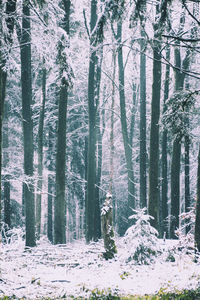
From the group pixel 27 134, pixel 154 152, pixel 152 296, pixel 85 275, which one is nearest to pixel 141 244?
pixel 85 275

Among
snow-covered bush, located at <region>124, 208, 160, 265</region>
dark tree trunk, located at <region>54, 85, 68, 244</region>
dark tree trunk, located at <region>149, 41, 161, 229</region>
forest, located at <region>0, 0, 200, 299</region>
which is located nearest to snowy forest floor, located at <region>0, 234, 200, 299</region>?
forest, located at <region>0, 0, 200, 299</region>

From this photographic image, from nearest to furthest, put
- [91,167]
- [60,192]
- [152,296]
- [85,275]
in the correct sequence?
[152,296] < [85,275] < [60,192] < [91,167]

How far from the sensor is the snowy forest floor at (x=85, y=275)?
604 centimetres

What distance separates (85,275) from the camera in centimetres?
724

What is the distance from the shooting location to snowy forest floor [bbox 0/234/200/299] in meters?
6.04

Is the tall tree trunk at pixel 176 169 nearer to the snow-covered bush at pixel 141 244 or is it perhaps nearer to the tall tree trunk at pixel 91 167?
the tall tree trunk at pixel 91 167

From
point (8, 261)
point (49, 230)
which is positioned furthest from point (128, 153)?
point (8, 261)

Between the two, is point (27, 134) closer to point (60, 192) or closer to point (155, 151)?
point (60, 192)

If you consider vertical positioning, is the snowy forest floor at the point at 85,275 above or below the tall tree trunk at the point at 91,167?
below

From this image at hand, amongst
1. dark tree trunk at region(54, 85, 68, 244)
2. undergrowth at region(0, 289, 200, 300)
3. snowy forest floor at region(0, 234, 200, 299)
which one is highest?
dark tree trunk at region(54, 85, 68, 244)

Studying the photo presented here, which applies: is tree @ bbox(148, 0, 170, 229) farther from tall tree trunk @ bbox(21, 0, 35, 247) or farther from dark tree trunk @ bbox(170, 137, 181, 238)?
tall tree trunk @ bbox(21, 0, 35, 247)

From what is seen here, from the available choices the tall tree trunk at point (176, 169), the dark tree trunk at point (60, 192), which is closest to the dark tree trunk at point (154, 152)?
the tall tree trunk at point (176, 169)

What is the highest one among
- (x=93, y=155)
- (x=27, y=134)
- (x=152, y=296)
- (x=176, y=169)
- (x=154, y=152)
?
(x=27, y=134)

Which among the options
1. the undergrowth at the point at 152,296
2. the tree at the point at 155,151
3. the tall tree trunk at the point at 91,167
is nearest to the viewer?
the undergrowth at the point at 152,296
